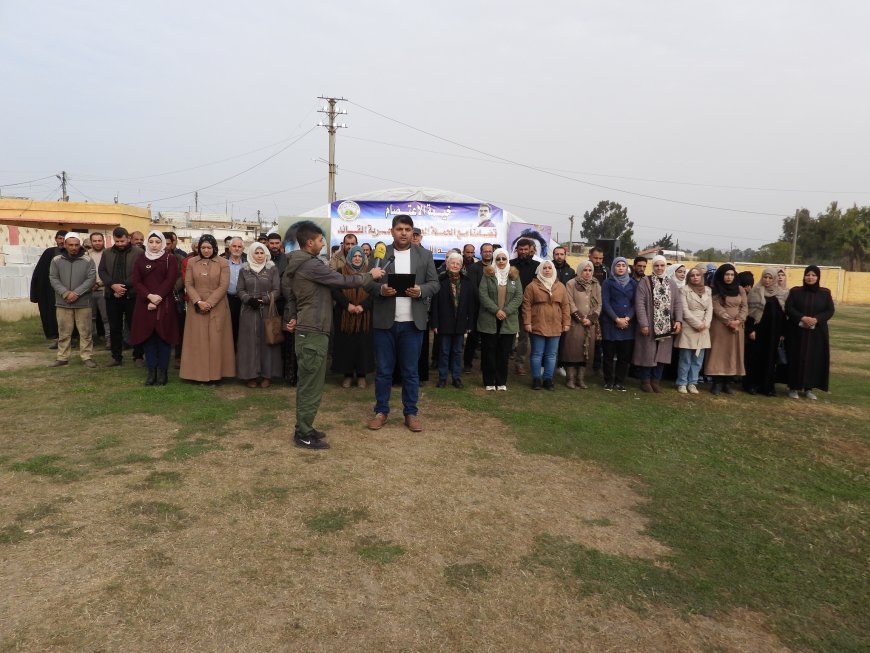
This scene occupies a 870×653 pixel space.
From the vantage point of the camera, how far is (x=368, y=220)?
981 centimetres

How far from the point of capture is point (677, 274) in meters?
7.69

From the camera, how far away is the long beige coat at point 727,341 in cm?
726

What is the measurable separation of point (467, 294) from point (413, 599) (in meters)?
4.89

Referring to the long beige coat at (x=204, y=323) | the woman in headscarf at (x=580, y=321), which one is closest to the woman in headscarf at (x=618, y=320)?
the woman in headscarf at (x=580, y=321)

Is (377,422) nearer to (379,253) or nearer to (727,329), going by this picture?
(379,253)

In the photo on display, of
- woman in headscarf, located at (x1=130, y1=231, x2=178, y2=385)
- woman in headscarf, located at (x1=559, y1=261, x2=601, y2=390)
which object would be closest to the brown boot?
woman in headscarf, located at (x1=559, y1=261, x2=601, y2=390)

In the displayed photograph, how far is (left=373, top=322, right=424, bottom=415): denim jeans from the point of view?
518 cm

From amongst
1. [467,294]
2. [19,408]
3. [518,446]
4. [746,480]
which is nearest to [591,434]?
[518,446]

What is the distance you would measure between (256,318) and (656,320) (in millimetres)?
4986

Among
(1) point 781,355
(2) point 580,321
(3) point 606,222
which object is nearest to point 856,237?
(3) point 606,222

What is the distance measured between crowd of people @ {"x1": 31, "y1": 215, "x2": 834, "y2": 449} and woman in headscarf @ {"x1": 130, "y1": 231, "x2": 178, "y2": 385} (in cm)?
1

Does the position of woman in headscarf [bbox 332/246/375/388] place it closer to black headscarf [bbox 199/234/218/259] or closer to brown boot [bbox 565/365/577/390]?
black headscarf [bbox 199/234/218/259]

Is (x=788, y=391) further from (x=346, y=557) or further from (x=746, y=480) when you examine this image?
(x=346, y=557)

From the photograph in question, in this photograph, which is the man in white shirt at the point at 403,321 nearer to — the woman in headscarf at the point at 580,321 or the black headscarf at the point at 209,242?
the black headscarf at the point at 209,242
